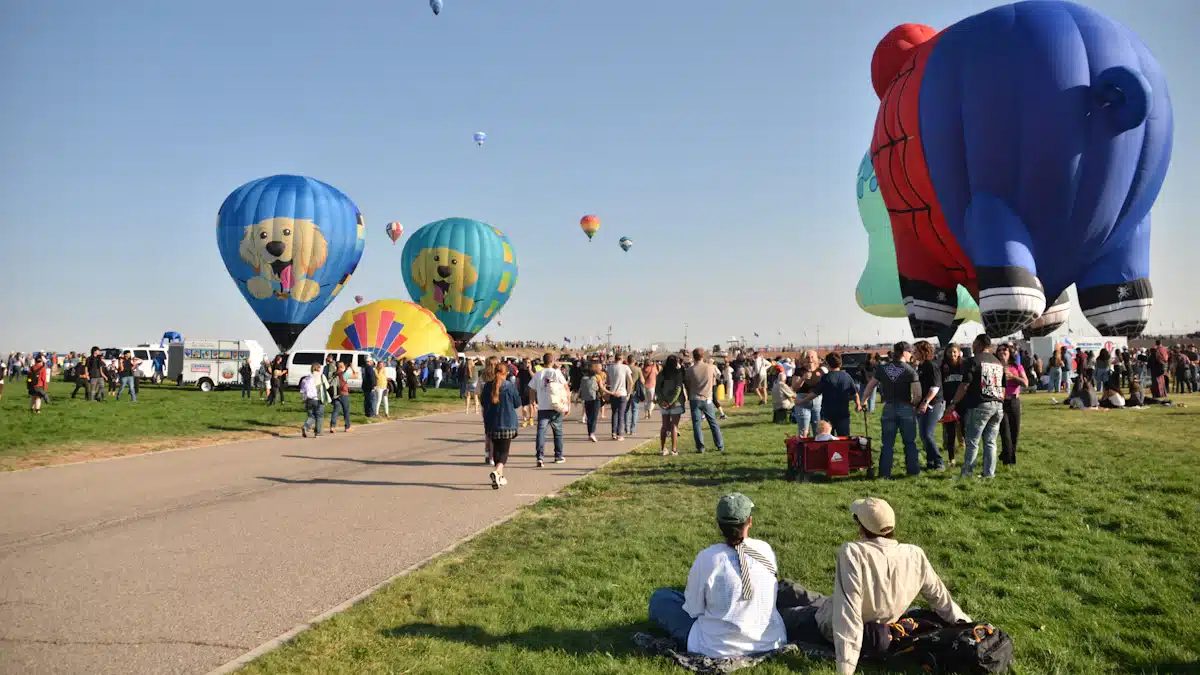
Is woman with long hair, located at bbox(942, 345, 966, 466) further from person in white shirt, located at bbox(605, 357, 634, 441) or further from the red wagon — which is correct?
person in white shirt, located at bbox(605, 357, 634, 441)

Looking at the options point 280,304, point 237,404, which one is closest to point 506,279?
point 280,304

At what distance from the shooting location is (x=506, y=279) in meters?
51.7

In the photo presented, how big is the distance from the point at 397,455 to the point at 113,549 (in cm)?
753

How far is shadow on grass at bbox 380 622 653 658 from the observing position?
16.1ft

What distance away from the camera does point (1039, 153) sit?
20.1 m

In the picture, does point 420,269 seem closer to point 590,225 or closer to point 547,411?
point 590,225

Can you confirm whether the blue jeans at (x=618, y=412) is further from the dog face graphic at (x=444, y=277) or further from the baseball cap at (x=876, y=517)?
the dog face graphic at (x=444, y=277)

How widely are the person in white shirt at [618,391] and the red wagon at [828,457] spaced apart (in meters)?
6.70

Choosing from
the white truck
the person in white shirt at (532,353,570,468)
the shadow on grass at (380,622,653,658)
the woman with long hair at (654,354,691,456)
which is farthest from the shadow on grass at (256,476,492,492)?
the white truck

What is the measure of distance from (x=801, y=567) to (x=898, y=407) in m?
4.67

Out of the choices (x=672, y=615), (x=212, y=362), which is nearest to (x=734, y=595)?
(x=672, y=615)

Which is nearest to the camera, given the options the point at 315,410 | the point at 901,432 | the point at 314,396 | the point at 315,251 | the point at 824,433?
the point at 901,432

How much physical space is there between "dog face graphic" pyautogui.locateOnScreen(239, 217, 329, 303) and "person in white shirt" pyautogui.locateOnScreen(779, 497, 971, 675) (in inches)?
1426

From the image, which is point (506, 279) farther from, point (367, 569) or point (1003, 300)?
point (367, 569)
